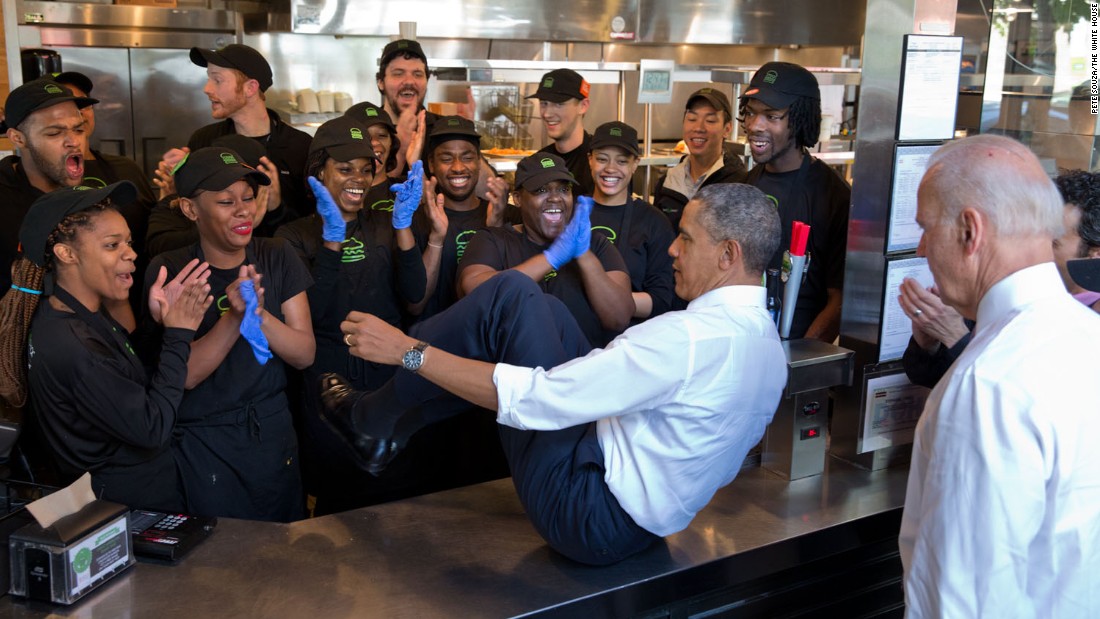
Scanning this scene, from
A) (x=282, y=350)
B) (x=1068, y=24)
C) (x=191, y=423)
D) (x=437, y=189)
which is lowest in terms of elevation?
(x=191, y=423)

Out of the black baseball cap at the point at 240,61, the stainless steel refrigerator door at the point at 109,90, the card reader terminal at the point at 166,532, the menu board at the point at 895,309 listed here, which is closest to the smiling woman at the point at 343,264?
the card reader terminal at the point at 166,532

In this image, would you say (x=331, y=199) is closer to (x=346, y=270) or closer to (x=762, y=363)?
(x=346, y=270)

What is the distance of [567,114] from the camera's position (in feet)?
14.3

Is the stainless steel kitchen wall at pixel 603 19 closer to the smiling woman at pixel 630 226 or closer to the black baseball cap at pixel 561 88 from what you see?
the black baseball cap at pixel 561 88

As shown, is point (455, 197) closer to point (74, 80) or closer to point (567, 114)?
point (567, 114)

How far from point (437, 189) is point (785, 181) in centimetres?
130

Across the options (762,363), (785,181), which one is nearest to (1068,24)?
(785,181)

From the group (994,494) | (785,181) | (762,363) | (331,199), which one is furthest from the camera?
(785,181)

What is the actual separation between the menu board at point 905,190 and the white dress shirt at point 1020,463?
1247 millimetres

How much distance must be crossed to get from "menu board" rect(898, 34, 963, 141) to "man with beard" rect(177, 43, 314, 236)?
220cm

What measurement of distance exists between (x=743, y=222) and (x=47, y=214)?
172cm

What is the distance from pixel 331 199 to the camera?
3.16 metres

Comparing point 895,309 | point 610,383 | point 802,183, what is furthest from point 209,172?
point 895,309

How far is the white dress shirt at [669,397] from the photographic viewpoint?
2.18m
